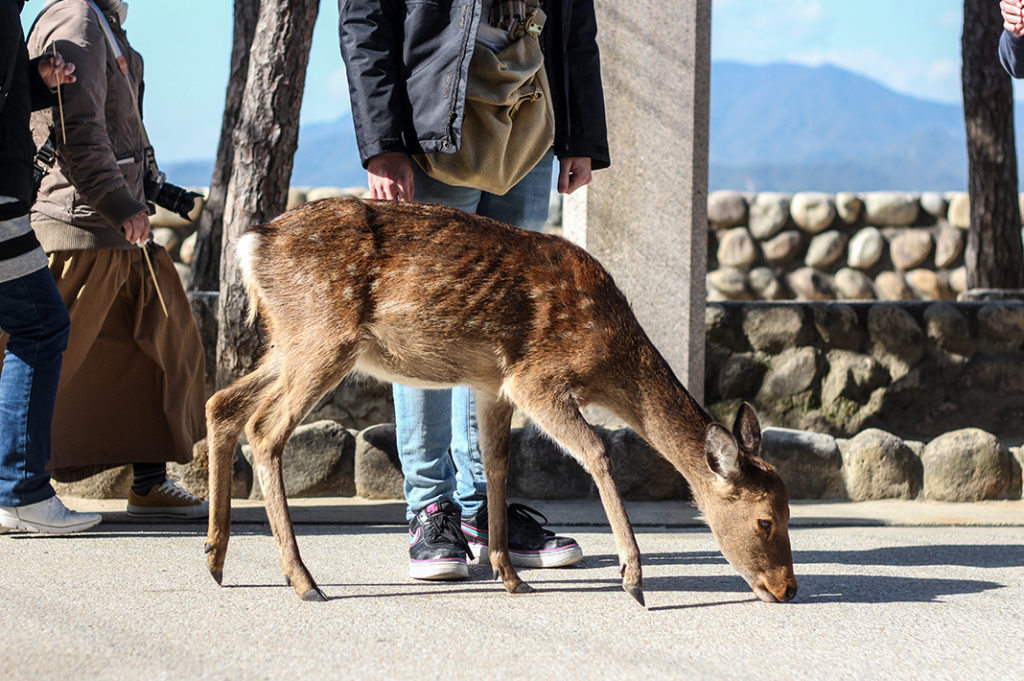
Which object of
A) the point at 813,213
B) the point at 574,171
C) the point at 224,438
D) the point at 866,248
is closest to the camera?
the point at 224,438

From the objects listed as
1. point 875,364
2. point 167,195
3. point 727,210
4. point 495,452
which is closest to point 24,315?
point 167,195

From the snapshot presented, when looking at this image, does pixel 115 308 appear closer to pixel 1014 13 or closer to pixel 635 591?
pixel 635 591

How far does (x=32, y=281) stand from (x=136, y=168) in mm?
902

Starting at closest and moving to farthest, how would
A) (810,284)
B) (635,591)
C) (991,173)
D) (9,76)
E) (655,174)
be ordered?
(635,591) → (9,76) → (655,174) → (991,173) → (810,284)

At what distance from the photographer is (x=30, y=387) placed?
4016 millimetres

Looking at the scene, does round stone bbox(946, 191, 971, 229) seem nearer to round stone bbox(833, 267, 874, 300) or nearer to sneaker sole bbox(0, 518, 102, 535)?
round stone bbox(833, 267, 874, 300)

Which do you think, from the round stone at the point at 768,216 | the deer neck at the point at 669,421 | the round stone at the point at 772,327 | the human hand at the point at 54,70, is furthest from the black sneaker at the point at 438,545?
the round stone at the point at 768,216

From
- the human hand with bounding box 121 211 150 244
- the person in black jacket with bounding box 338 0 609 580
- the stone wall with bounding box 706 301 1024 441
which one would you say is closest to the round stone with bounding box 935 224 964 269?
the stone wall with bounding box 706 301 1024 441

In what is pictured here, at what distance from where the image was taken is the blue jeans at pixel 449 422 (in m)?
3.75

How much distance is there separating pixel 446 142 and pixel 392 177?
23cm

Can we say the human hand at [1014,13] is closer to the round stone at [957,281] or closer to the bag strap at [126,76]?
the bag strap at [126,76]

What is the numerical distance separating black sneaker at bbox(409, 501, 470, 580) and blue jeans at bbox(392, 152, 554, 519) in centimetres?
6

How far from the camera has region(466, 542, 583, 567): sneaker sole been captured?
3.80m

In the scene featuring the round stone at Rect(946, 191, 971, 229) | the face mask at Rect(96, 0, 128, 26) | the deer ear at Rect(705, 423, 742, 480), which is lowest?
the deer ear at Rect(705, 423, 742, 480)
